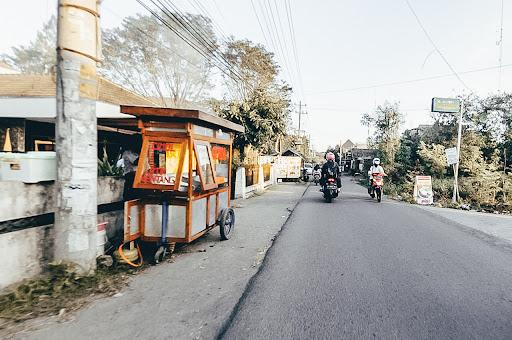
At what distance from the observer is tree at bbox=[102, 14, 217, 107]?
23.7 metres

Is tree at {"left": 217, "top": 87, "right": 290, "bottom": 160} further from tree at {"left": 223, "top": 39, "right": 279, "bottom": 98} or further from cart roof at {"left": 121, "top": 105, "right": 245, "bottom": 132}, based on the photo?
tree at {"left": 223, "top": 39, "right": 279, "bottom": 98}

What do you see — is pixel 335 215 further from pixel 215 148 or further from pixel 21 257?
pixel 21 257

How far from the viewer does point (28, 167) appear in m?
3.76

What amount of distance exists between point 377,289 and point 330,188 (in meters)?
9.09

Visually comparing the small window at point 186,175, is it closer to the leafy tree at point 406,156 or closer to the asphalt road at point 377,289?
the asphalt road at point 377,289

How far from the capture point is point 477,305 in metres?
3.62

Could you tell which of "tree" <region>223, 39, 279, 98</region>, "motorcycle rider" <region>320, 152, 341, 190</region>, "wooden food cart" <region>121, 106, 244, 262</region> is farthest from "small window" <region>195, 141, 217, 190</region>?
"tree" <region>223, 39, 279, 98</region>

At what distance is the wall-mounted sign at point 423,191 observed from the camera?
14578 mm

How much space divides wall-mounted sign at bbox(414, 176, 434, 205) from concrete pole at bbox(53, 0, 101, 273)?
14.1 metres

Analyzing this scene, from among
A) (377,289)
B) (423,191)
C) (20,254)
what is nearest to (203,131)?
(20,254)

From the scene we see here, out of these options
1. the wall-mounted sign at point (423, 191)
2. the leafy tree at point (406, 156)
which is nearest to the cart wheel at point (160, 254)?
the wall-mounted sign at point (423, 191)

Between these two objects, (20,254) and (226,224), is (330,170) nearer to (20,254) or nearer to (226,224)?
(226,224)

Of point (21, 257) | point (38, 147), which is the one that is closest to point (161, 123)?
point (21, 257)

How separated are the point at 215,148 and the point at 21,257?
3.49m
